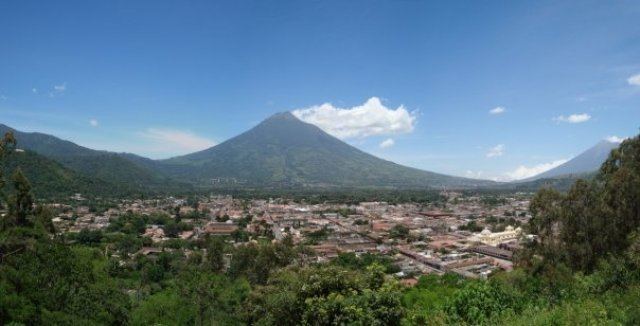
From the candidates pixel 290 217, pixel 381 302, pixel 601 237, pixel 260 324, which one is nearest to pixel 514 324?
pixel 381 302

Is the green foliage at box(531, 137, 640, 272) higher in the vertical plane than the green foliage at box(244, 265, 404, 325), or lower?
higher

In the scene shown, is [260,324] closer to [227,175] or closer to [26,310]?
[26,310]

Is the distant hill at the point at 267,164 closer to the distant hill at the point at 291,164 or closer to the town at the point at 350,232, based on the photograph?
the distant hill at the point at 291,164

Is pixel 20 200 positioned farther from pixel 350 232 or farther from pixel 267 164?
pixel 267 164

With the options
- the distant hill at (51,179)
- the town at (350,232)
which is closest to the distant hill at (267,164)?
the distant hill at (51,179)

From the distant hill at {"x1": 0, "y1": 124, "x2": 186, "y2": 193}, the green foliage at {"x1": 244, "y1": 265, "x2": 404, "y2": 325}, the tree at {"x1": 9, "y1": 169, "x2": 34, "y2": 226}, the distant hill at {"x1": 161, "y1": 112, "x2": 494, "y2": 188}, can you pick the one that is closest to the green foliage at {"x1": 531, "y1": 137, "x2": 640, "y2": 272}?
the green foliage at {"x1": 244, "y1": 265, "x2": 404, "y2": 325}

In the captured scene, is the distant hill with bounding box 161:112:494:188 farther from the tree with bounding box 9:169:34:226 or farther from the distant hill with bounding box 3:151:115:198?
the tree with bounding box 9:169:34:226

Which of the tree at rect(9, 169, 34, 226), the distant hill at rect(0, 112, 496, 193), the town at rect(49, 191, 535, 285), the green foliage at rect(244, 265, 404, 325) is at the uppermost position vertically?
the distant hill at rect(0, 112, 496, 193)
